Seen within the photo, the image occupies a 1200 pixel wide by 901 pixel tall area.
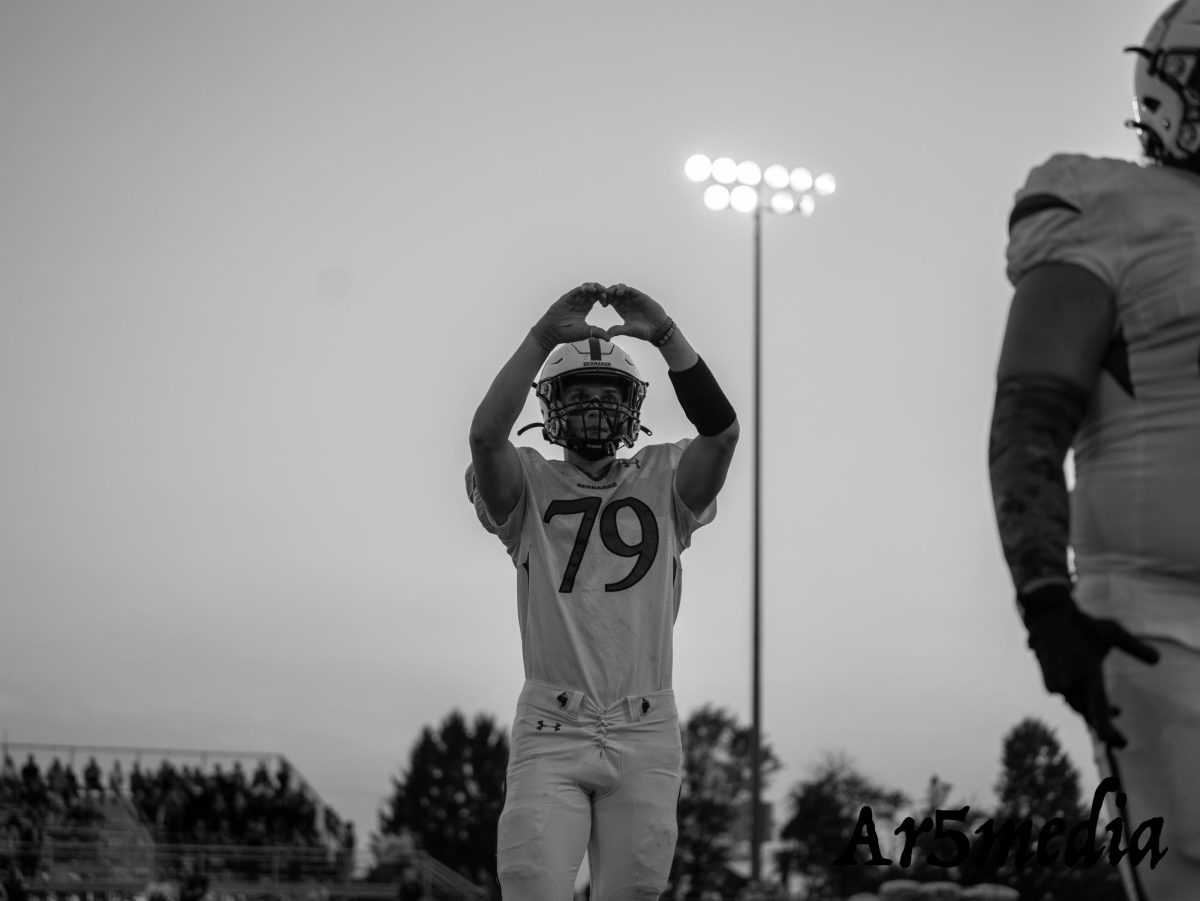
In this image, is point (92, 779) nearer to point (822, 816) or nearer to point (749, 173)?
point (749, 173)

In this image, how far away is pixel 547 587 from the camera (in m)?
5.33

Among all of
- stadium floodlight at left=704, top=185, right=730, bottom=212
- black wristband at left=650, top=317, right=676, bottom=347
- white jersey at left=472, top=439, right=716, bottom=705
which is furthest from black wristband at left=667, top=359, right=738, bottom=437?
stadium floodlight at left=704, top=185, right=730, bottom=212

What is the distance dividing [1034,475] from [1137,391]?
0.86 feet

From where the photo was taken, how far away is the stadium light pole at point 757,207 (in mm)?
18516

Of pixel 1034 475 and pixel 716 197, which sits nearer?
pixel 1034 475

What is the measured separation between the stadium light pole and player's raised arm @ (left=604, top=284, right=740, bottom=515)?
43.0 feet

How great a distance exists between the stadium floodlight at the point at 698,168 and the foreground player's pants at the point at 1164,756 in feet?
63.6

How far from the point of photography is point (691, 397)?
17.8ft

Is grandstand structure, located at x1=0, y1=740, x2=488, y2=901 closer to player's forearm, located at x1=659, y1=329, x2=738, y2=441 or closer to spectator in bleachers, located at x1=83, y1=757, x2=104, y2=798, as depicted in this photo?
spectator in bleachers, located at x1=83, y1=757, x2=104, y2=798

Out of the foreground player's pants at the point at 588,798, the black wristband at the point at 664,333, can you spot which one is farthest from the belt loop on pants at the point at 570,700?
the black wristband at the point at 664,333

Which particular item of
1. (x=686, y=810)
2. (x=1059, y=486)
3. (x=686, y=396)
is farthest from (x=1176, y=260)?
(x=686, y=810)

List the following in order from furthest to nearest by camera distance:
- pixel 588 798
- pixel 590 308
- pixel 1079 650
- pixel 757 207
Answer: pixel 757 207, pixel 590 308, pixel 588 798, pixel 1079 650

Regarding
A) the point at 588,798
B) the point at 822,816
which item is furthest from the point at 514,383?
the point at 822,816

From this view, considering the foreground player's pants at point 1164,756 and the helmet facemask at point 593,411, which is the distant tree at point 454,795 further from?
the foreground player's pants at point 1164,756
